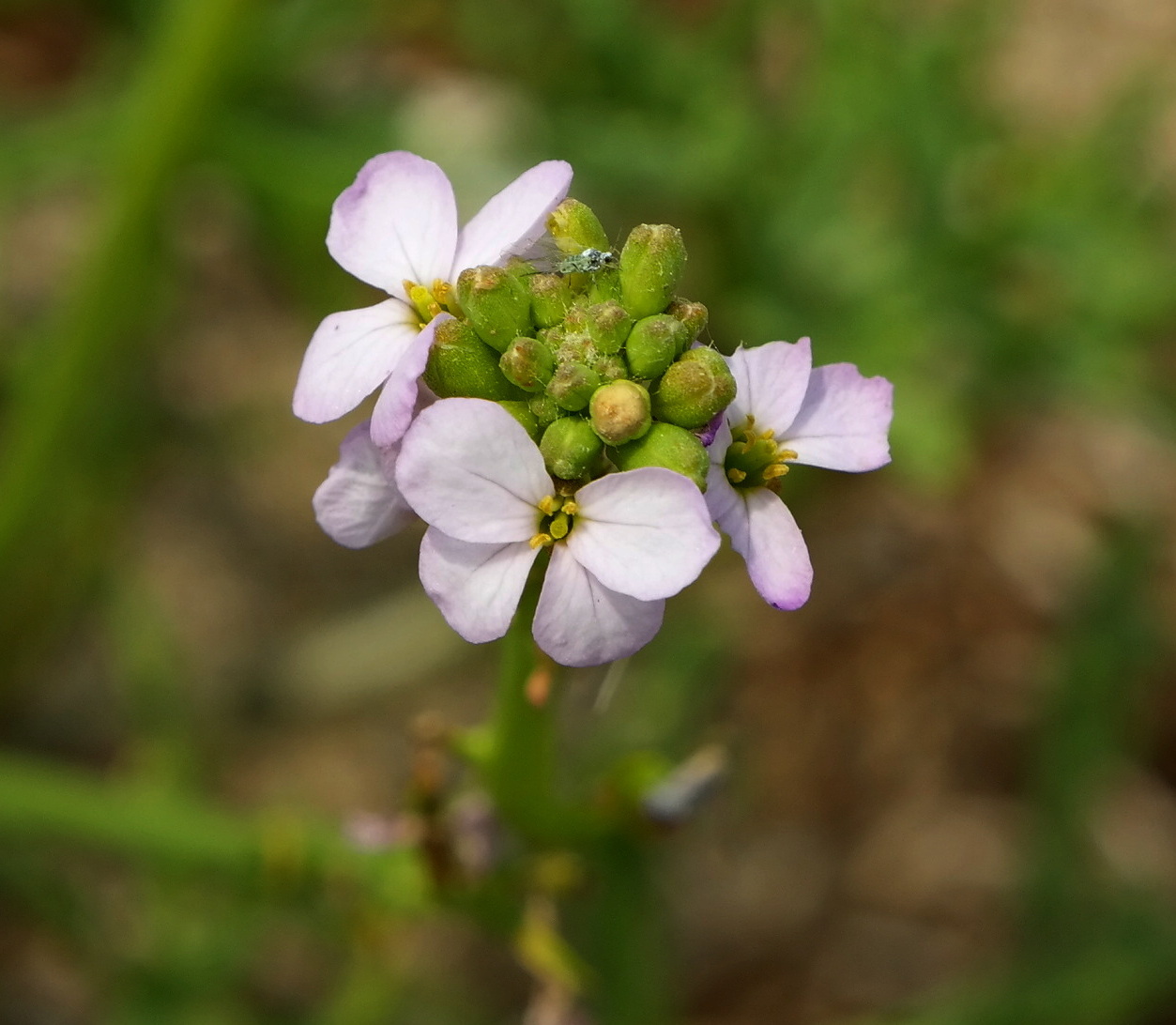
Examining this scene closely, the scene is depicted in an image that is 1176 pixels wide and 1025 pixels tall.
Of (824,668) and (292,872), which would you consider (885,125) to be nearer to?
(824,668)

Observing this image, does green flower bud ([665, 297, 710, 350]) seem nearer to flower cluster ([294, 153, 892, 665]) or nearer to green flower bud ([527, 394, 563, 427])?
flower cluster ([294, 153, 892, 665])

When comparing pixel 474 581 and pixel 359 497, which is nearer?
pixel 474 581

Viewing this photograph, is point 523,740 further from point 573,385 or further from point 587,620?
point 573,385

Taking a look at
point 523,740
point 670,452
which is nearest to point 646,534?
point 670,452

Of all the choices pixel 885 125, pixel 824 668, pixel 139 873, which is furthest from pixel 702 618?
pixel 139 873

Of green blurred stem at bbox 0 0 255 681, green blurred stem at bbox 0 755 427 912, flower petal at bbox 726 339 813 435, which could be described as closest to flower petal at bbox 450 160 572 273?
flower petal at bbox 726 339 813 435
